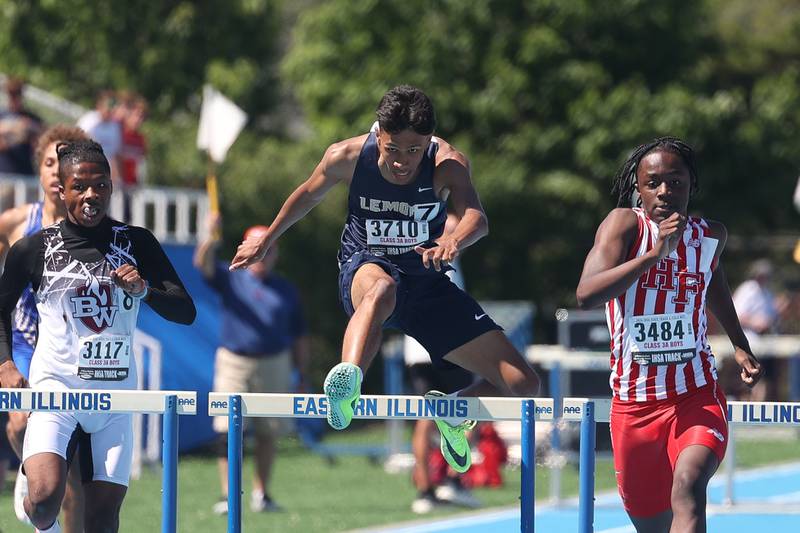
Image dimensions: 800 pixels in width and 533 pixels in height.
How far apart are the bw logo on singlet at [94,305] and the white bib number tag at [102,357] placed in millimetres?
60

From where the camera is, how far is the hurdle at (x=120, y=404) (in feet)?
20.5

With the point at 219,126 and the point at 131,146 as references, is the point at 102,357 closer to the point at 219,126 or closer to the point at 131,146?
the point at 219,126

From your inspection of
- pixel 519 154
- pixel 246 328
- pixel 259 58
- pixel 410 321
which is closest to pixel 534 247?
pixel 519 154

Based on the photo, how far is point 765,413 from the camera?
657 cm

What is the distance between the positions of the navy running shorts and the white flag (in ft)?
20.6

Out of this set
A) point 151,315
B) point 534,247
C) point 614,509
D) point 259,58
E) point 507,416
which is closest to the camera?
point 507,416

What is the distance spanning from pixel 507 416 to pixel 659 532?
33.2 inches

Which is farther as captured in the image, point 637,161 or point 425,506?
point 425,506

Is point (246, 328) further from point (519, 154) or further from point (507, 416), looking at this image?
point (519, 154)

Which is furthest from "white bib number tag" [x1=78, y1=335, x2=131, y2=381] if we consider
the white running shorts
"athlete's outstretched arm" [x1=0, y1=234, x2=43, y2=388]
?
"athlete's outstretched arm" [x1=0, y1=234, x2=43, y2=388]

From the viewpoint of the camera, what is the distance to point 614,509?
489 inches

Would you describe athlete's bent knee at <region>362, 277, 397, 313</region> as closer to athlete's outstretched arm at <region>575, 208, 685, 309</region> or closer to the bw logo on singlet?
athlete's outstretched arm at <region>575, 208, 685, 309</region>

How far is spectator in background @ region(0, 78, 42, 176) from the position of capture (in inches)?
573

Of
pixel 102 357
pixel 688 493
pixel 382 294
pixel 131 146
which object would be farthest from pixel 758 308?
pixel 102 357
